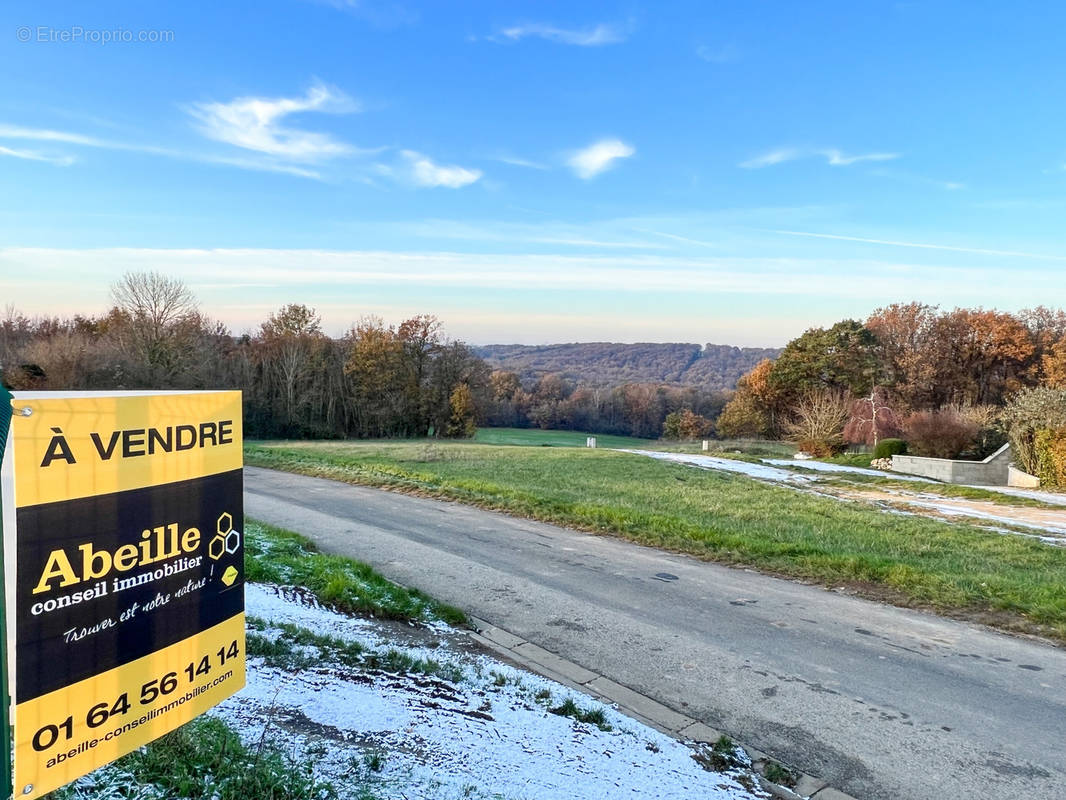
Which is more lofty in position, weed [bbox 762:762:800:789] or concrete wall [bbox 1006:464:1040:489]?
weed [bbox 762:762:800:789]

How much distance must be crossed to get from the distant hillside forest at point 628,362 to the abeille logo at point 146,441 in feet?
262

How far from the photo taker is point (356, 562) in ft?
26.0

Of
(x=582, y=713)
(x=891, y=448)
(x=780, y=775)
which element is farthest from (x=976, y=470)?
(x=582, y=713)

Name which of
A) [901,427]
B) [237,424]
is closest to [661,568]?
[237,424]

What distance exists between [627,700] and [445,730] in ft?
5.41

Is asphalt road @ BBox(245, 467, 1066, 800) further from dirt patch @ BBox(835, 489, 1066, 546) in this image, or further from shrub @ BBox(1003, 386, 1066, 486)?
shrub @ BBox(1003, 386, 1066, 486)

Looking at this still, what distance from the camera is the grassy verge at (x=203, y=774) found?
8.77 feet

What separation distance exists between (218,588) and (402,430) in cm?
4370

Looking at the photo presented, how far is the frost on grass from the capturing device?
128 inches

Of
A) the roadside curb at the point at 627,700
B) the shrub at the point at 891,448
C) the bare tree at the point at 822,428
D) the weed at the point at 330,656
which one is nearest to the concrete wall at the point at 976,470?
the shrub at the point at 891,448

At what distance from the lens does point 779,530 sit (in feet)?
35.4

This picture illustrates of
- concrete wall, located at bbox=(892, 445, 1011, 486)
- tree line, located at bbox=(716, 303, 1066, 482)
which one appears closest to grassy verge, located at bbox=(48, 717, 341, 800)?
concrete wall, located at bbox=(892, 445, 1011, 486)

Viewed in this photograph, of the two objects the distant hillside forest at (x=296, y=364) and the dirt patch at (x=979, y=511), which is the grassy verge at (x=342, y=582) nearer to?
the dirt patch at (x=979, y=511)

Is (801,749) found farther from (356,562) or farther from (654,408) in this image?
(654,408)
